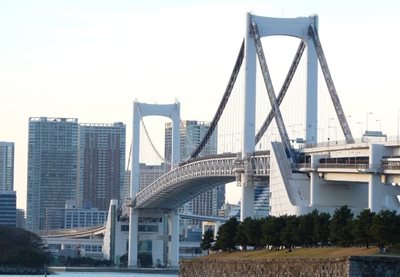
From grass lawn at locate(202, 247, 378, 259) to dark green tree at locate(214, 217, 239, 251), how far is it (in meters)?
1.14

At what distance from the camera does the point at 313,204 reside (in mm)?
72312

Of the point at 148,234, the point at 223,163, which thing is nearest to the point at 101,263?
the point at 148,234

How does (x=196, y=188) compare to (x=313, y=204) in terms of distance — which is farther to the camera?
(x=196, y=188)

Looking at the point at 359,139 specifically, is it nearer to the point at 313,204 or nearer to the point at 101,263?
the point at 313,204

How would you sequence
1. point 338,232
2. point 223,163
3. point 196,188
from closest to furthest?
1. point 338,232
2. point 223,163
3. point 196,188

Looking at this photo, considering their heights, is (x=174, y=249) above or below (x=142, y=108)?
below

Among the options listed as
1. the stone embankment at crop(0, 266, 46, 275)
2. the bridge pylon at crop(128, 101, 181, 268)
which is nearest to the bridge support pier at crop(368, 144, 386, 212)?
the bridge pylon at crop(128, 101, 181, 268)

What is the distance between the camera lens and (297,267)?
55.2m

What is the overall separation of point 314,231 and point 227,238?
472 inches

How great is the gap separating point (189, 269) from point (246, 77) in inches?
454

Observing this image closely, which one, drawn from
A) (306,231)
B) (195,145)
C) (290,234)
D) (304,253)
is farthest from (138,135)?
(304,253)

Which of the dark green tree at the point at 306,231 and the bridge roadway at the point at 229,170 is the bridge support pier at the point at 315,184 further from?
the dark green tree at the point at 306,231

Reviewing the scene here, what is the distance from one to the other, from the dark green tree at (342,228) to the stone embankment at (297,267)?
260 centimetres

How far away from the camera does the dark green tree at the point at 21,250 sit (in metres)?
127
